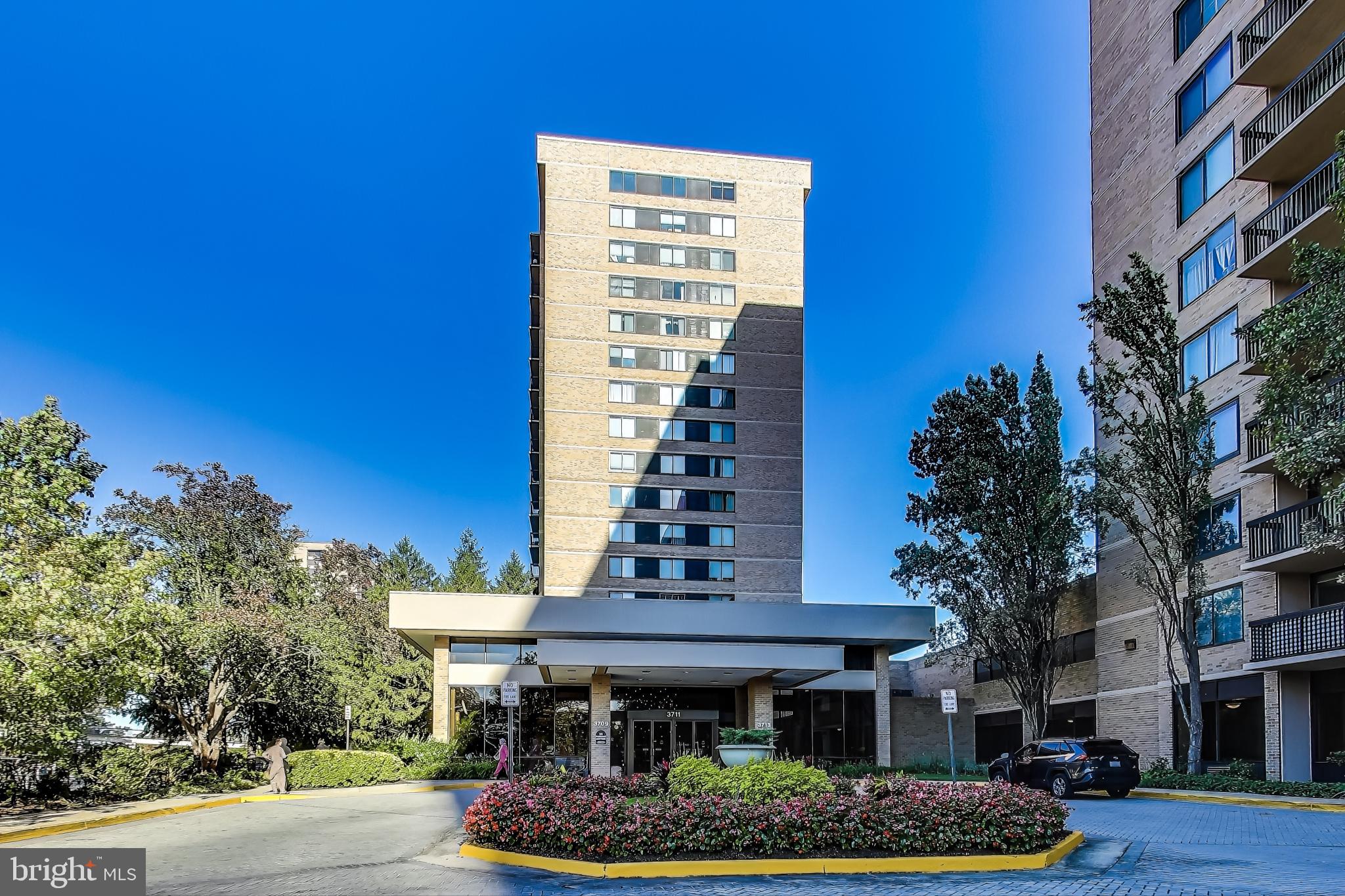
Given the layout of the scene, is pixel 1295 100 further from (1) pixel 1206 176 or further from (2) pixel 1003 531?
(2) pixel 1003 531

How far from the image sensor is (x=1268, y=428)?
2608cm

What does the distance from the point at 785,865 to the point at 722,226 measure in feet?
153

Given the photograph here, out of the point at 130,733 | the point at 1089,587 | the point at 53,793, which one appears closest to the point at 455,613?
the point at 130,733

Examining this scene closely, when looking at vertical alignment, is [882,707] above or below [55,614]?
below

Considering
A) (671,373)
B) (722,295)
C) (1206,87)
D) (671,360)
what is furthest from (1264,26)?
(671,373)

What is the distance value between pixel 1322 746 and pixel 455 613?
85.6ft

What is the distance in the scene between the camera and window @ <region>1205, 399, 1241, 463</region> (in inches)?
1276

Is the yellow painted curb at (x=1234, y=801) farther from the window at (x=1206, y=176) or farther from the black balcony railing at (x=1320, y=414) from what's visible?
the window at (x=1206, y=176)

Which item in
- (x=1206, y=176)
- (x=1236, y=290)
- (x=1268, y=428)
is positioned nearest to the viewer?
Answer: (x=1268, y=428)

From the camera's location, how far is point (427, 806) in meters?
25.1

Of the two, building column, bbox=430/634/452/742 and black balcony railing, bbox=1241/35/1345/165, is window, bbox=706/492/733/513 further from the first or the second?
black balcony railing, bbox=1241/35/1345/165

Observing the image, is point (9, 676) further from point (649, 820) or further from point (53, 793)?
point (649, 820)

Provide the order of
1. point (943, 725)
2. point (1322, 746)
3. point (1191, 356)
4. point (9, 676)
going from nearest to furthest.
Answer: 1. point (9, 676)
2. point (1322, 746)
3. point (1191, 356)
4. point (943, 725)

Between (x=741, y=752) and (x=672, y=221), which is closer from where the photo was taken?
(x=741, y=752)
